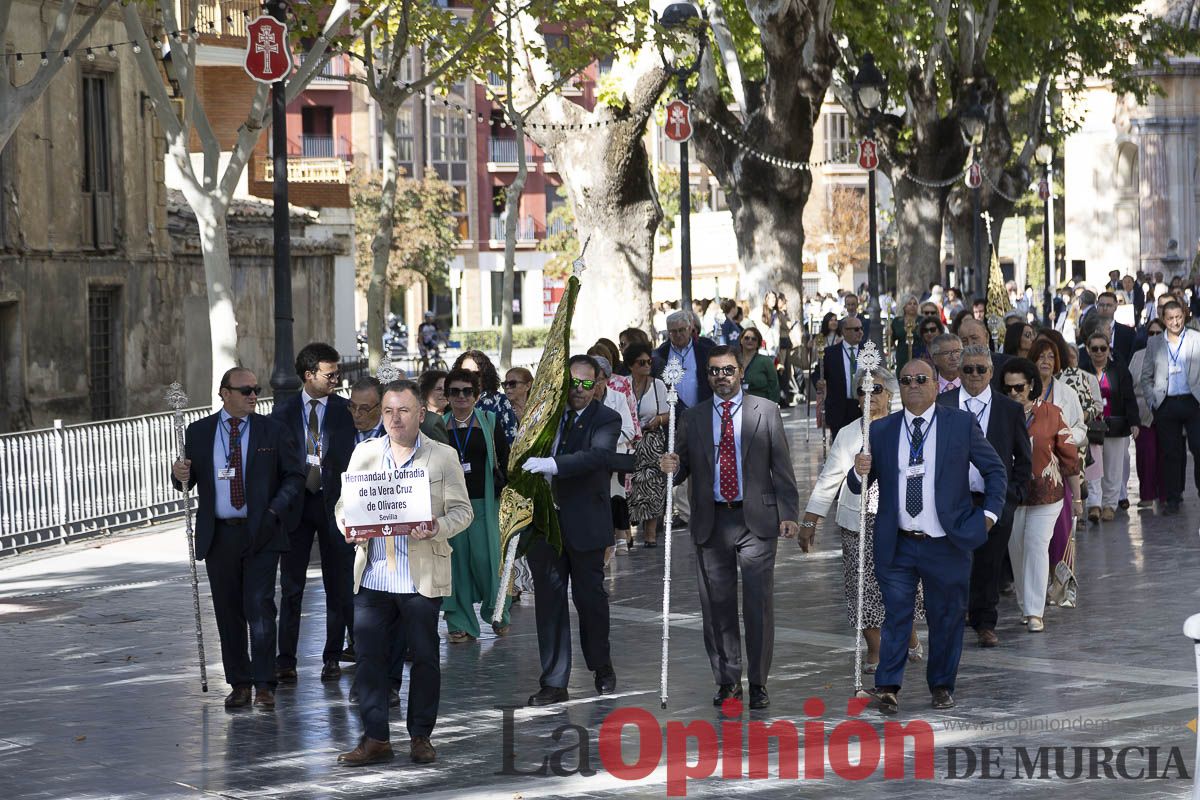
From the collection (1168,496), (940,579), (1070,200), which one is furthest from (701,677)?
(1070,200)

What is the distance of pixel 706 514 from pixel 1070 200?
58548 millimetres

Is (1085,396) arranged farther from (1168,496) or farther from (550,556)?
(550,556)

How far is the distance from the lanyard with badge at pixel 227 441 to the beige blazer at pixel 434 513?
1523mm

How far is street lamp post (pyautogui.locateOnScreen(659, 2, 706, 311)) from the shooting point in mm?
23922

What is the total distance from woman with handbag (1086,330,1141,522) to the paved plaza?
2524 millimetres

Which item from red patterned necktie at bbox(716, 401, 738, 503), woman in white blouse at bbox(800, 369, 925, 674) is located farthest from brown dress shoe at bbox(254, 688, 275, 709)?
woman in white blouse at bbox(800, 369, 925, 674)

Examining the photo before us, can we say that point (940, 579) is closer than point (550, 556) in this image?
Yes

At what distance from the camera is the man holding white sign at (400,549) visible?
902cm

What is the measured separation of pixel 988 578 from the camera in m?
12.0

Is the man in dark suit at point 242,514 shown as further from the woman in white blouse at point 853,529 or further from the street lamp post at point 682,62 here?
the street lamp post at point 682,62

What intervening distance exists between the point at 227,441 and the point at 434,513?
6.57 ft

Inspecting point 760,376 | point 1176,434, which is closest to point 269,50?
point 760,376

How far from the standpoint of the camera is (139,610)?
14.5 m

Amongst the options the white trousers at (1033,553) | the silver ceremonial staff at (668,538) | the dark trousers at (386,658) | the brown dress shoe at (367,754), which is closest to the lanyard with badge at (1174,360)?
the white trousers at (1033,553)
